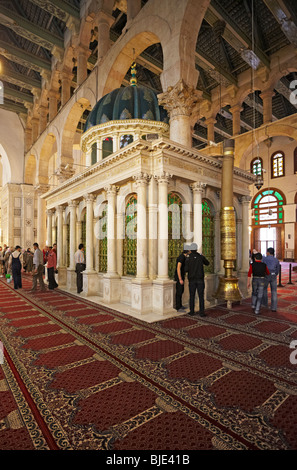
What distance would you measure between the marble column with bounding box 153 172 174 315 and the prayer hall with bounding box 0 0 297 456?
0.03 metres

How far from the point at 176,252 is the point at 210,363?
3.68 metres

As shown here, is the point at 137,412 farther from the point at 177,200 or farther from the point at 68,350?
the point at 177,200

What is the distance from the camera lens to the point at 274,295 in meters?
5.91

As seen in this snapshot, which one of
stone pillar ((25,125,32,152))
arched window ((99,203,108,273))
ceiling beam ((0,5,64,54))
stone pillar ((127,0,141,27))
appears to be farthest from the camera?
stone pillar ((25,125,32,152))

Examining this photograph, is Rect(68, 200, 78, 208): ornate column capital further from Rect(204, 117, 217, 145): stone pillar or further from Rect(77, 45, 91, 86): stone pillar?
Rect(204, 117, 217, 145): stone pillar

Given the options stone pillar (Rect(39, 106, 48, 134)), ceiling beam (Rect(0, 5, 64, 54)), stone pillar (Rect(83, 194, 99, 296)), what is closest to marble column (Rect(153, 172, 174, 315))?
stone pillar (Rect(83, 194, 99, 296))

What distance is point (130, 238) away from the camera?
7.01 m

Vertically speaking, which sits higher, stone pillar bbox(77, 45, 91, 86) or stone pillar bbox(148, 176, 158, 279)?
stone pillar bbox(77, 45, 91, 86)

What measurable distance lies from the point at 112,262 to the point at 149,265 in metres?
1.33

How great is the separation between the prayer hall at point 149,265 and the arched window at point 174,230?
0.14 feet

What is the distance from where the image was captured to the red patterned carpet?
204 centimetres

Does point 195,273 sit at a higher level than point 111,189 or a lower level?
lower

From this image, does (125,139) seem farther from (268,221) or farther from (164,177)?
(268,221)

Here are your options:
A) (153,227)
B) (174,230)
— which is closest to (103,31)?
(174,230)
